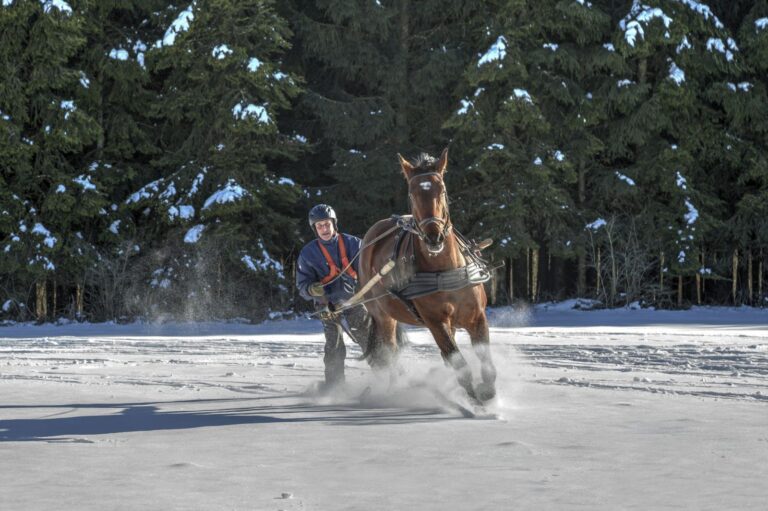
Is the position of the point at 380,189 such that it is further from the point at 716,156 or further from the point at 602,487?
the point at 602,487

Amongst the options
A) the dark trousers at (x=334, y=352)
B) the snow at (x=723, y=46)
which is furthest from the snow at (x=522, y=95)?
the dark trousers at (x=334, y=352)

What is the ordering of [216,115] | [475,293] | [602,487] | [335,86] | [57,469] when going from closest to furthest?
[602,487]
[57,469]
[475,293]
[216,115]
[335,86]

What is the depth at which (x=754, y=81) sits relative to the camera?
2972cm

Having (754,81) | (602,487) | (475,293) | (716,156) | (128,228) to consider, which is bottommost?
(602,487)

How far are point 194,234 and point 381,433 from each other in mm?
17777

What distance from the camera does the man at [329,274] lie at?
11875 mm

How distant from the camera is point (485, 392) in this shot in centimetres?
1031

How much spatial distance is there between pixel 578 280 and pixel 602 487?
23566 millimetres

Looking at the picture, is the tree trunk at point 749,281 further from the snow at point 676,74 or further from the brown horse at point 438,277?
the brown horse at point 438,277

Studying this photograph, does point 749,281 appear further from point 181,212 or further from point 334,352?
point 334,352

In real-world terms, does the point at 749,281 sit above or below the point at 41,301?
above

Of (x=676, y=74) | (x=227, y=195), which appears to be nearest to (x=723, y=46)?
(x=676, y=74)

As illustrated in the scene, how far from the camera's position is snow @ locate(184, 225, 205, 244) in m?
26.1

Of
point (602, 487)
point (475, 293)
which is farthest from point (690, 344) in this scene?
point (602, 487)
